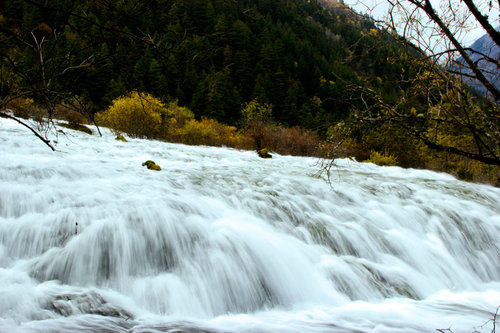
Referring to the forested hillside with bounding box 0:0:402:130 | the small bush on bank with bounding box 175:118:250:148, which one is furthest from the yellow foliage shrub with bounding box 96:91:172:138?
the forested hillside with bounding box 0:0:402:130

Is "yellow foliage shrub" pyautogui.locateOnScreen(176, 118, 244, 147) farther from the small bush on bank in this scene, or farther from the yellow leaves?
the yellow leaves

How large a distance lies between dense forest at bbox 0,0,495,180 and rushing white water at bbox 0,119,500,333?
1.54 metres

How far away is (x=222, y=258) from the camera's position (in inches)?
141

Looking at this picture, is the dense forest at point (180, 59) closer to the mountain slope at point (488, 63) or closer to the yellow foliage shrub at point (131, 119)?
the mountain slope at point (488, 63)

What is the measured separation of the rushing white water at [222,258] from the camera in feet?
8.92

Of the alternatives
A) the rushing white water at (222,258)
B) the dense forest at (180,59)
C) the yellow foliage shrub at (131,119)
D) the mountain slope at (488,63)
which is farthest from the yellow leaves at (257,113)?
the mountain slope at (488,63)

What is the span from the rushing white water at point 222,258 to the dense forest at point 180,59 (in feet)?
5.05

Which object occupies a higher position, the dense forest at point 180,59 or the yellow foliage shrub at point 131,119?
the dense forest at point 180,59

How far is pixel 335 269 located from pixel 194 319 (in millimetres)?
2003

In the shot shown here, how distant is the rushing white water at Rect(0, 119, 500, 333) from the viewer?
2.72 meters

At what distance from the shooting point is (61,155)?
731 cm

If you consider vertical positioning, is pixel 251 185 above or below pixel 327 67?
below

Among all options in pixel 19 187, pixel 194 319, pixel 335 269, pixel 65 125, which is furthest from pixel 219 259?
pixel 65 125

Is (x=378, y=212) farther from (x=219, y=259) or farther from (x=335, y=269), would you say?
(x=219, y=259)
